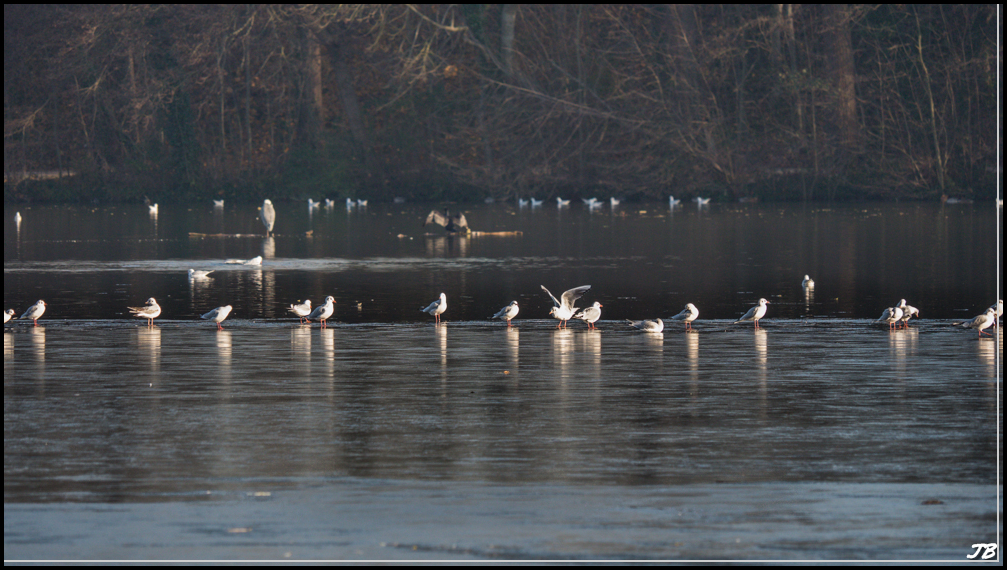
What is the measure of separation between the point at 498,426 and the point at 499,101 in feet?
169

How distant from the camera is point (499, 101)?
60750 mm

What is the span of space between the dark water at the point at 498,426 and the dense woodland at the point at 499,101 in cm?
3434

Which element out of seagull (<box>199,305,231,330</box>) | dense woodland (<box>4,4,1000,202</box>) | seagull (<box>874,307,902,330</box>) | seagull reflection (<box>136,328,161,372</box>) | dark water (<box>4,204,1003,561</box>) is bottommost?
dark water (<box>4,204,1003,561</box>)

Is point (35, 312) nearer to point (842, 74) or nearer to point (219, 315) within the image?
point (219, 315)

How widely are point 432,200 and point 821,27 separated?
1802 cm

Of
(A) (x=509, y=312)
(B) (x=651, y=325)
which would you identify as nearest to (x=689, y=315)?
(B) (x=651, y=325)

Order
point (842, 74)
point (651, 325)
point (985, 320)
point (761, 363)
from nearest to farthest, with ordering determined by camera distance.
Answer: point (761, 363), point (985, 320), point (651, 325), point (842, 74)

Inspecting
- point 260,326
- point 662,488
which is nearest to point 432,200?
point 260,326

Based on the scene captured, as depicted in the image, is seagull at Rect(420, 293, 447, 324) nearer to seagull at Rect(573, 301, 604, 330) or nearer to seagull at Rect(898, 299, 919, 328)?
seagull at Rect(573, 301, 604, 330)

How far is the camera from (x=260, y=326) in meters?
16.9

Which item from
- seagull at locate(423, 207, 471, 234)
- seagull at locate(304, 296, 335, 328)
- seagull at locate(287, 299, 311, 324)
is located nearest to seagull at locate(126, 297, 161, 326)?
seagull at locate(287, 299, 311, 324)

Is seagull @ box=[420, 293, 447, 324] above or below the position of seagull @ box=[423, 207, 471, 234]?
below

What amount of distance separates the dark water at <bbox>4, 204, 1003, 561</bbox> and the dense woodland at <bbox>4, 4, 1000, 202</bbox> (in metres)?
34.3

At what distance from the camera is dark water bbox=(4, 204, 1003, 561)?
707cm
